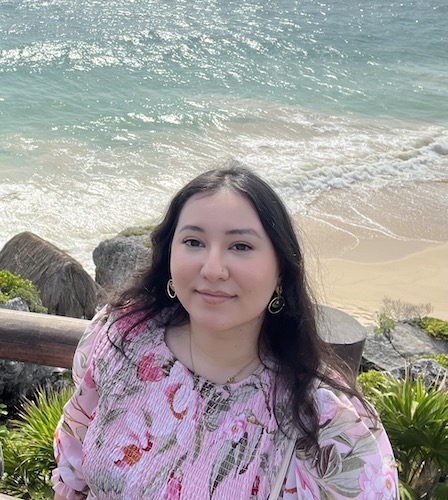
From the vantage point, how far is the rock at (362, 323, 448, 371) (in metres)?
5.10

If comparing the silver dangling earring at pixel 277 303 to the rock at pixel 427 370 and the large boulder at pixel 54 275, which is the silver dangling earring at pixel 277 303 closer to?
the rock at pixel 427 370

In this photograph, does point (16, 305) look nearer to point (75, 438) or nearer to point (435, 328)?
point (75, 438)

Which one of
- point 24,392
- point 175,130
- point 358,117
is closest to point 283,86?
point 358,117

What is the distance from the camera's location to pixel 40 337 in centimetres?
261

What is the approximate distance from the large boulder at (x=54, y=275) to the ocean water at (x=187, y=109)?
10.9 feet

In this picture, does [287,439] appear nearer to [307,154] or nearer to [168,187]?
[168,187]

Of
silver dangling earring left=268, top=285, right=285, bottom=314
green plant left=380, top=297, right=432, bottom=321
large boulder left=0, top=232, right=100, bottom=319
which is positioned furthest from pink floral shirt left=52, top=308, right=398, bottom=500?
green plant left=380, top=297, right=432, bottom=321

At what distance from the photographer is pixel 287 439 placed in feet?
5.62

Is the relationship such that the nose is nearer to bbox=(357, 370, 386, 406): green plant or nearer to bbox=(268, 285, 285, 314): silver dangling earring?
bbox=(268, 285, 285, 314): silver dangling earring

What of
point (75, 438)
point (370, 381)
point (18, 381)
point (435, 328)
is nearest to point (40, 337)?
point (75, 438)

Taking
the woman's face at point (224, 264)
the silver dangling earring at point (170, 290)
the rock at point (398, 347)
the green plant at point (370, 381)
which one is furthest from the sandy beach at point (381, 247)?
the woman's face at point (224, 264)

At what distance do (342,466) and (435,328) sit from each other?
4.68 meters

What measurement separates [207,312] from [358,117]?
1751cm

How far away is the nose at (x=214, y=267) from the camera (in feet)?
5.77
